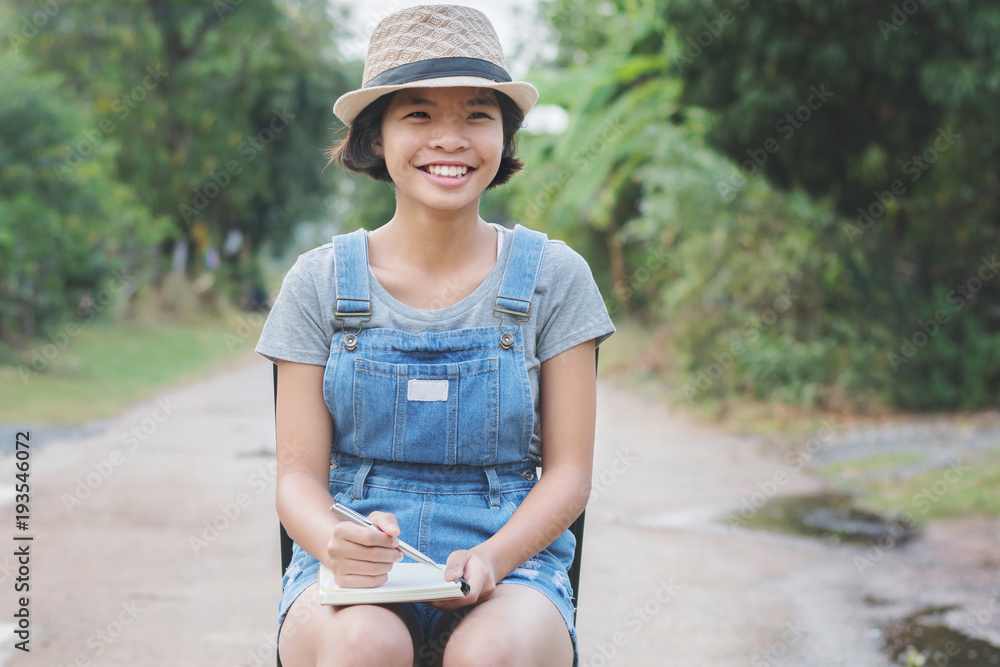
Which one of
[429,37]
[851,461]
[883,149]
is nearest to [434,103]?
[429,37]

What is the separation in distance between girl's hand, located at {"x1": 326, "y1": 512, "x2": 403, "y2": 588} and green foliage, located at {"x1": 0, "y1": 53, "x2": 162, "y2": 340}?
8.90 meters

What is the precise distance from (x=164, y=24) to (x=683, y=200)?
14556 mm

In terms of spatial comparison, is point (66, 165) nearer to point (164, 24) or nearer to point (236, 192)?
point (164, 24)

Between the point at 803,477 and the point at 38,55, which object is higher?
the point at 38,55

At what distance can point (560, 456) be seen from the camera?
2.10m

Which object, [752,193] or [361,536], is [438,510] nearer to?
[361,536]

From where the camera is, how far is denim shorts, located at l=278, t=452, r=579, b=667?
6.44 feet

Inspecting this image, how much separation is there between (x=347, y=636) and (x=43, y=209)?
33.4ft

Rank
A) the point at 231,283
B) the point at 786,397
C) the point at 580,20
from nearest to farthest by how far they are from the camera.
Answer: the point at 786,397 → the point at 580,20 → the point at 231,283

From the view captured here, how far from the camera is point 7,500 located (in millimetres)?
5625

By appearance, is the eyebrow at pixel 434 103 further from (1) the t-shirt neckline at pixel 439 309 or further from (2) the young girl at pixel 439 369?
(1) the t-shirt neckline at pixel 439 309

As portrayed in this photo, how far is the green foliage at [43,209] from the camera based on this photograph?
10578mm

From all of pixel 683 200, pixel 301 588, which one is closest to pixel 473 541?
pixel 301 588

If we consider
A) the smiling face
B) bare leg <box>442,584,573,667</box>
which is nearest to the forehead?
the smiling face
